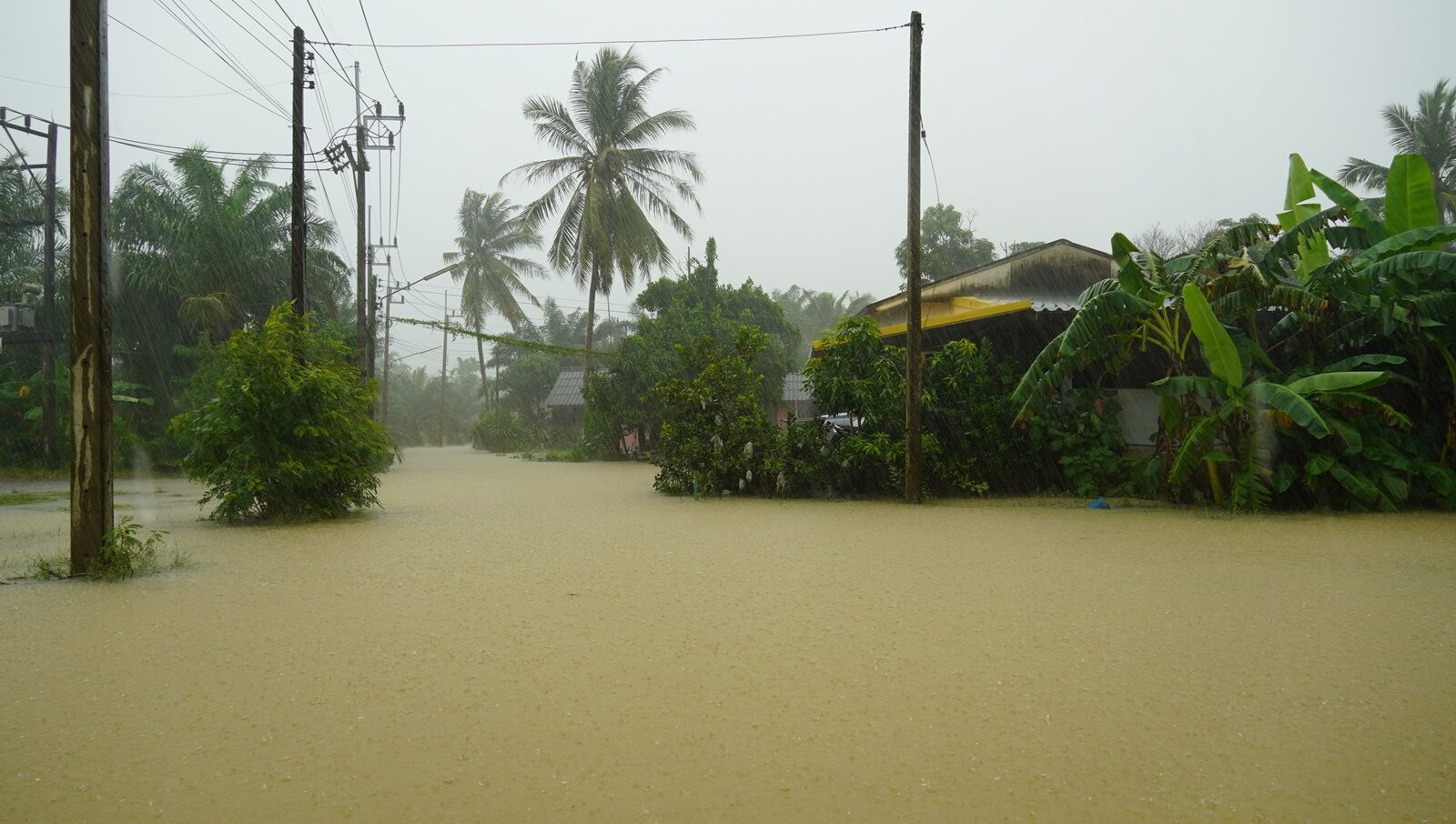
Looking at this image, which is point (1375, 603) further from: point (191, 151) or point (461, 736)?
point (191, 151)

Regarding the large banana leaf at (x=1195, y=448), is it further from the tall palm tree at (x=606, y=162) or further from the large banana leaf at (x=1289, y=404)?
the tall palm tree at (x=606, y=162)

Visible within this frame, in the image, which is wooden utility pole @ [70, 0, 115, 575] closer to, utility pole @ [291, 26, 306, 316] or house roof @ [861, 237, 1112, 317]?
utility pole @ [291, 26, 306, 316]

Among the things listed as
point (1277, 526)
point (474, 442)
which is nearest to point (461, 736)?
point (1277, 526)

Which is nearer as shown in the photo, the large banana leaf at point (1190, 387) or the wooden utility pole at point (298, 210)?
the large banana leaf at point (1190, 387)

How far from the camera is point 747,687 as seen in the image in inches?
167

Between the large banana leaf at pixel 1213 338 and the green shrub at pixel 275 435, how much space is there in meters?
10.0

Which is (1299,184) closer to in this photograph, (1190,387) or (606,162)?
(1190,387)

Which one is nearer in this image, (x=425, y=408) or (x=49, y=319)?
(x=49, y=319)

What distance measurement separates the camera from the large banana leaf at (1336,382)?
398 inches

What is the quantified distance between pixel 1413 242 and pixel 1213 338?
2509 mm

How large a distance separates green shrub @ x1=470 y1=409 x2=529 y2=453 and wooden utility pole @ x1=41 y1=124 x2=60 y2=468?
1965 centimetres

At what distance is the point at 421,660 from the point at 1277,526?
8.76 meters

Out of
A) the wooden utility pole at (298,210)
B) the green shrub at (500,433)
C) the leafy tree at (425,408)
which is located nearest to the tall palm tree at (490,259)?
the green shrub at (500,433)

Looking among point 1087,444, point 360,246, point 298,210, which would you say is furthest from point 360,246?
point 1087,444
